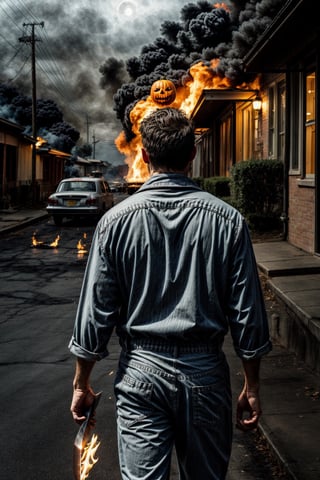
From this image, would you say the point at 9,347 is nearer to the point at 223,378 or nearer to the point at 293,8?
the point at 223,378

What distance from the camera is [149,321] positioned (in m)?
2.33

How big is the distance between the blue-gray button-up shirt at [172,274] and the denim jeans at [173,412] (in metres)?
0.08

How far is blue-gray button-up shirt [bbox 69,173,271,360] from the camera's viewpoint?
232cm

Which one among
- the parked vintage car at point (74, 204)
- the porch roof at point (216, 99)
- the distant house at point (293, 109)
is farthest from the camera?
the parked vintage car at point (74, 204)

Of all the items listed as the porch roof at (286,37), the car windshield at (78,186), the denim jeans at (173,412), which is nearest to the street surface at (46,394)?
the denim jeans at (173,412)

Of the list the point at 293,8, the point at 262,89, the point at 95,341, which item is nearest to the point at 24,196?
the point at 262,89

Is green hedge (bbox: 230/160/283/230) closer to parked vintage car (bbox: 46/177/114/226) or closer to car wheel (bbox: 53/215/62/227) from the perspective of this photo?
parked vintage car (bbox: 46/177/114/226)

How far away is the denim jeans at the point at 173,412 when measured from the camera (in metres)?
2.26

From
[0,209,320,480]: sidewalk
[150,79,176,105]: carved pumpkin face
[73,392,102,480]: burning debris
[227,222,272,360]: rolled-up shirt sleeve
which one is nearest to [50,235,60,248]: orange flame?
[150,79,176,105]: carved pumpkin face

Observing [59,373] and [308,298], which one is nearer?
[59,373]

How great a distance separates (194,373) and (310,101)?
1008 centimetres

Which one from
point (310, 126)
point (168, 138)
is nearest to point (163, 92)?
point (310, 126)

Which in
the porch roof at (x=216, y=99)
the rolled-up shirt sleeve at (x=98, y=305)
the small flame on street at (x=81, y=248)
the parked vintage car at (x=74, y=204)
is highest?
the porch roof at (x=216, y=99)

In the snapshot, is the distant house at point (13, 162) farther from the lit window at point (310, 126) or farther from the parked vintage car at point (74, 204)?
the lit window at point (310, 126)
